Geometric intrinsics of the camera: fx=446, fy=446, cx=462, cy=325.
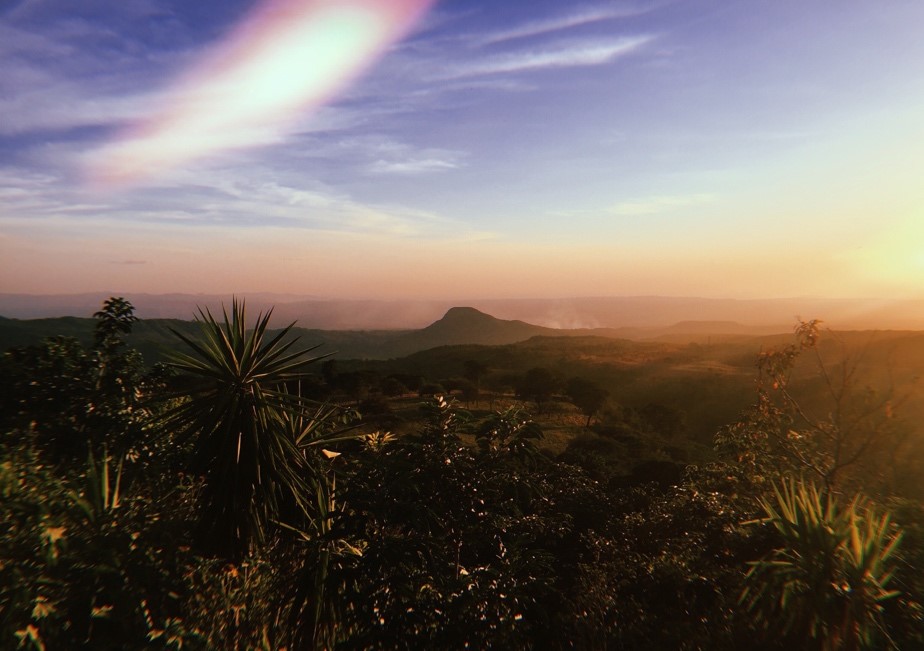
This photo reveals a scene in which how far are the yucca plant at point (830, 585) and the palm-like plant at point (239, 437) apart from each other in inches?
257

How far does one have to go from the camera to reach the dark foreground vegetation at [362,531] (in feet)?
14.8

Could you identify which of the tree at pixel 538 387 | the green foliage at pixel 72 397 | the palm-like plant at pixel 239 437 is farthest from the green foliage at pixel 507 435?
the tree at pixel 538 387

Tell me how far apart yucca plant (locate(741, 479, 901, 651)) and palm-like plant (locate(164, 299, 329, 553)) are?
6.53m

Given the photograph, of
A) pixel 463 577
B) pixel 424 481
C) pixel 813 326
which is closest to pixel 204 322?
pixel 424 481

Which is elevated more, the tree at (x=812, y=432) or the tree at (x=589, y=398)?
the tree at (x=812, y=432)

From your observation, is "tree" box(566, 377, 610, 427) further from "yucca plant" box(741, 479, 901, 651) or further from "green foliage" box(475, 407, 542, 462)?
"yucca plant" box(741, 479, 901, 651)

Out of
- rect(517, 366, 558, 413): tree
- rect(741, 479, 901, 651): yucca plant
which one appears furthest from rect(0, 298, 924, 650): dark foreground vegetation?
rect(517, 366, 558, 413): tree

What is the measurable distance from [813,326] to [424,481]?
28.2 feet

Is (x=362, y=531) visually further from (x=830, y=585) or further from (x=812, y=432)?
(x=812, y=432)

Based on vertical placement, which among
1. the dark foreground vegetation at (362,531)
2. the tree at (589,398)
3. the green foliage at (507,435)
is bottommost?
the tree at (589,398)

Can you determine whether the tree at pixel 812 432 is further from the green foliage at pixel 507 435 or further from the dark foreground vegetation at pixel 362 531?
the green foliage at pixel 507 435

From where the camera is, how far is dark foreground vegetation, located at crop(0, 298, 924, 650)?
4.50 meters

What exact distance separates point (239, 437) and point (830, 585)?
767cm

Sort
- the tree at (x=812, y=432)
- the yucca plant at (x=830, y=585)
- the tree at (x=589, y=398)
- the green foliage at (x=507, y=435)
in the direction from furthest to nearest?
the tree at (x=589, y=398)
the tree at (x=812, y=432)
the green foliage at (x=507, y=435)
the yucca plant at (x=830, y=585)
